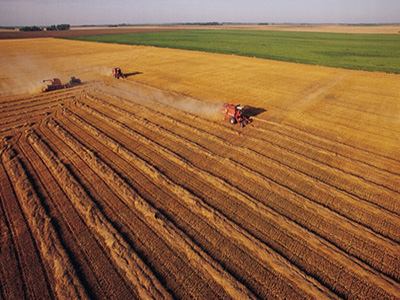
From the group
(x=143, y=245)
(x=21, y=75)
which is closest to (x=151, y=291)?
(x=143, y=245)

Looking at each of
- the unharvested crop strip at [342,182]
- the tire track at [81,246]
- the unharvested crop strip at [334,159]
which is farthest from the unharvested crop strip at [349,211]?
the tire track at [81,246]

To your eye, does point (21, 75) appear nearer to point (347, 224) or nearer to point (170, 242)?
point (170, 242)

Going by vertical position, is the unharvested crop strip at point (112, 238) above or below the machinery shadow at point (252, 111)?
below

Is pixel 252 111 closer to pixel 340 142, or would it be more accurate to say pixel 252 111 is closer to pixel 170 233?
pixel 340 142

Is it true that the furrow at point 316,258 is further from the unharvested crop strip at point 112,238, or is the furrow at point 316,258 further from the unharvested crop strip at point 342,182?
the unharvested crop strip at point 112,238

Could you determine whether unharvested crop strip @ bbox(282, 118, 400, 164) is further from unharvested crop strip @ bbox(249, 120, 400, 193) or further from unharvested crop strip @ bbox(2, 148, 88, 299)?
unharvested crop strip @ bbox(2, 148, 88, 299)
